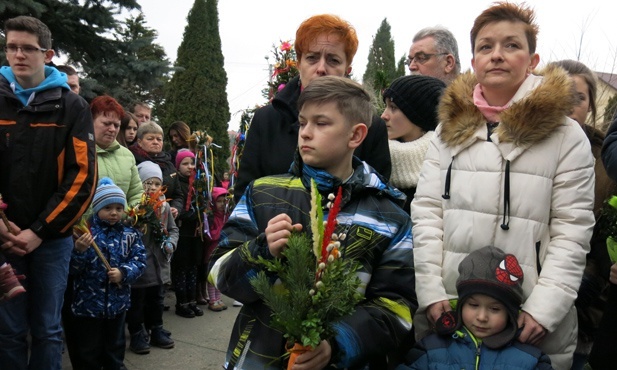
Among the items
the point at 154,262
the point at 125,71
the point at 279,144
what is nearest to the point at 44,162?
the point at 279,144

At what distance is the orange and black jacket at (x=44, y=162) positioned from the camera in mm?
3926

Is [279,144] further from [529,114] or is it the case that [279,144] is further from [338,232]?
[529,114]

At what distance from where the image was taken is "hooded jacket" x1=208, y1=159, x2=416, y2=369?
7.49 feet

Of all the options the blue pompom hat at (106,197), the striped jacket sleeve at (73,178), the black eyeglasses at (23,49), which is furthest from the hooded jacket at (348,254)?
the blue pompom hat at (106,197)

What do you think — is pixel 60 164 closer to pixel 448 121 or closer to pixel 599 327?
pixel 448 121

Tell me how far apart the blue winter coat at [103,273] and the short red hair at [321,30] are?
2560mm

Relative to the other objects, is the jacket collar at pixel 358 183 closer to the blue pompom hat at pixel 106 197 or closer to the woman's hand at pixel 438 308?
the woman's hand at pixel 438 308

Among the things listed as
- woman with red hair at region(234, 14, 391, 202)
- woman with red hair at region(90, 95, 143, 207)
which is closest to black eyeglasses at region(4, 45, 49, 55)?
woman with red hair at region(90, 95, 143, 207)

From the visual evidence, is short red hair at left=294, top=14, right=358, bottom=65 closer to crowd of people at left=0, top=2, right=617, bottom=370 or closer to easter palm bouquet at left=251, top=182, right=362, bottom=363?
crowd of people at left=0, top=2, right=617, bottom=370

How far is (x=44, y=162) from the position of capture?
400 centimetres

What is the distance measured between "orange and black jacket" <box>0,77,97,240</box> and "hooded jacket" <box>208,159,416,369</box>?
1.95 metres

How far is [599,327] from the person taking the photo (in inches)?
112

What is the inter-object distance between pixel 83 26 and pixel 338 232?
1073 cm

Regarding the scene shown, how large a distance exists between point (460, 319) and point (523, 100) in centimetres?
99
